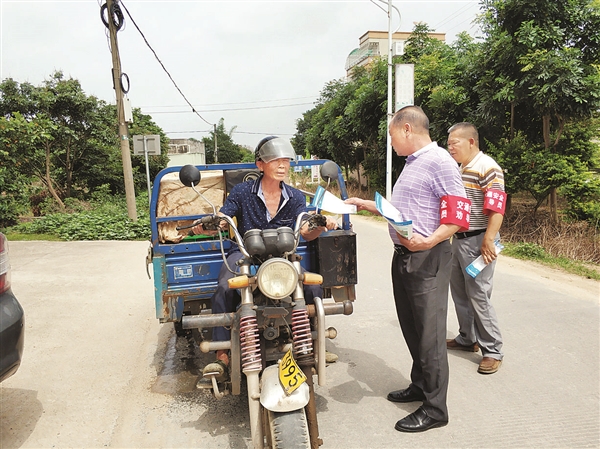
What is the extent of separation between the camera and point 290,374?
7.66 ft

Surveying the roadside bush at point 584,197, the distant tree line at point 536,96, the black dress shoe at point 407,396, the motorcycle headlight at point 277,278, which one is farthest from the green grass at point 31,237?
the roadside bush at point 584,197

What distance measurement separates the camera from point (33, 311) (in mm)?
5535

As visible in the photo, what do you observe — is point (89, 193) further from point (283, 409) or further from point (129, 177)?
point (283, 409)

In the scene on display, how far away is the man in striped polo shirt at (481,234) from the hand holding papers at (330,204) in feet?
4.91

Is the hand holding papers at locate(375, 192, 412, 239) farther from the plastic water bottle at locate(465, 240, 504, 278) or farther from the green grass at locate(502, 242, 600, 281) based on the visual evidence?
the green grass at locate(502, 242, 600, 281)

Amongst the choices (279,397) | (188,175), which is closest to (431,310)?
(279,397)

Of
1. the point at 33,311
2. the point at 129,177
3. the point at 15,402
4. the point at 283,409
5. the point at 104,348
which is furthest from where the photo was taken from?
the point at 129,177

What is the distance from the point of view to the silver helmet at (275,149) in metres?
2.91

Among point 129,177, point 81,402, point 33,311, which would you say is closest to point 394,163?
point 129,177

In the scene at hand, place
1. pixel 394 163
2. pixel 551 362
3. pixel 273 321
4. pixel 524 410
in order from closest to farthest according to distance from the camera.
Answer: pixel 273 321 → pixel 524 410 → pixel 551 362 → pixel 394 163

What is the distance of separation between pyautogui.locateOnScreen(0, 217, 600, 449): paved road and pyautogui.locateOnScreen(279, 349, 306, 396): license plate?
72 centimetres

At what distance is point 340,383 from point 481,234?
1.62 m

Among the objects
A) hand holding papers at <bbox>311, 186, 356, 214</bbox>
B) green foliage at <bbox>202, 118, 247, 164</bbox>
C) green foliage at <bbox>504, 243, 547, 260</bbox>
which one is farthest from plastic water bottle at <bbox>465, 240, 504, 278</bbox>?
green foliage at <bbox>202, 118, 247, 164</bbox>

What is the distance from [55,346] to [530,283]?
5.63 m
